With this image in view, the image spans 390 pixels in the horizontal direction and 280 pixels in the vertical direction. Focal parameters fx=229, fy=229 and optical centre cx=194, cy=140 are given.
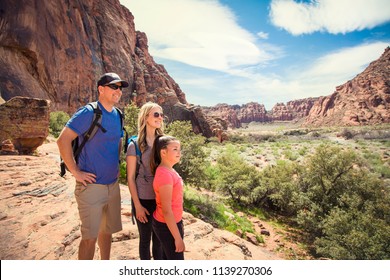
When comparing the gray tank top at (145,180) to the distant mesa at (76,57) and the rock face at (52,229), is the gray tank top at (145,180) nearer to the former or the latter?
the rock face at (52,229)

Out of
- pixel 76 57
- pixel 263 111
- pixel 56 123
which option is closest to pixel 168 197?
pixel 56 123

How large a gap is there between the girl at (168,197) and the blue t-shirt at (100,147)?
0.45 metres

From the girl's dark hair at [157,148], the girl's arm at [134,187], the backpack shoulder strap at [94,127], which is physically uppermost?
the backpack shoulder strap at [94,127]

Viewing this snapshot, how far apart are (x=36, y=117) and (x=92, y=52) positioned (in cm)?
3023

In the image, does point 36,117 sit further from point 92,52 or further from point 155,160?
point 92,52

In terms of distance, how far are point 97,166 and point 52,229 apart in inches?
80.1

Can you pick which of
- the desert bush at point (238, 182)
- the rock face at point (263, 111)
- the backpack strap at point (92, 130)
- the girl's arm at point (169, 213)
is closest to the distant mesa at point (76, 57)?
the desert bush at point (238, 182)

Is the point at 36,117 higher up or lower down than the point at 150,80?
lower down

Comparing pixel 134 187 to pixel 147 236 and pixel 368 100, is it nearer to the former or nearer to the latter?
pixel 147 236

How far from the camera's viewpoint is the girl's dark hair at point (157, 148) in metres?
2.32

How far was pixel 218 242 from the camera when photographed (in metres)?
4.21

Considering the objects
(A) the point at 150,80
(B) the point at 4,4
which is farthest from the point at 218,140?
(B) the point at 4,4

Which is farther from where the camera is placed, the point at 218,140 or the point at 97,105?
the point at 218,140

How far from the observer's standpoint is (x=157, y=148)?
2371mm
